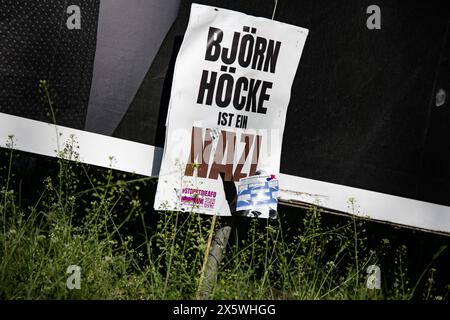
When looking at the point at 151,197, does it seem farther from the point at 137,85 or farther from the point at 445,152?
the point at 445,152

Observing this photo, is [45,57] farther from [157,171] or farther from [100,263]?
[100,263]

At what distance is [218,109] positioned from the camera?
4504 millimetres

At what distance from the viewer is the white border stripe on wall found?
4500 millimetres

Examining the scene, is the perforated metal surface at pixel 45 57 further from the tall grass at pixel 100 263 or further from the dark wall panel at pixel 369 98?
the dark wall panel at pixel 369 98

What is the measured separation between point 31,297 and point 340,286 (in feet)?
6.07

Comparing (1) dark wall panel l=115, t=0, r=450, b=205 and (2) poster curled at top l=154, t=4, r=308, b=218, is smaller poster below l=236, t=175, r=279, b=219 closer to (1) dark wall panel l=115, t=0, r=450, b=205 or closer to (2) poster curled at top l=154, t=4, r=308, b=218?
(2) poster curled at top l=154, t=4, r=308, b=218

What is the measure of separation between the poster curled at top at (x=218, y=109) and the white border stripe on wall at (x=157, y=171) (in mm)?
291

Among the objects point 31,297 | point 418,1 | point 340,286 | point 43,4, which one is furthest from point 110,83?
point 418,1

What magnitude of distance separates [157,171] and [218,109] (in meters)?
0.53

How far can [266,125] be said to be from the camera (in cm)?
468

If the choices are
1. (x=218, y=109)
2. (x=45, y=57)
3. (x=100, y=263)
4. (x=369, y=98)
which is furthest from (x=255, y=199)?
(x=45, y=57)

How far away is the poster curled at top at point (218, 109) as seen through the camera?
442 cm

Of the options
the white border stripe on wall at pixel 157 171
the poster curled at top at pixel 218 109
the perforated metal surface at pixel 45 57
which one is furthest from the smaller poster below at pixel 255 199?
the perforated metal surface at pixel 45 57

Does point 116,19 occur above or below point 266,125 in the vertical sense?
above
